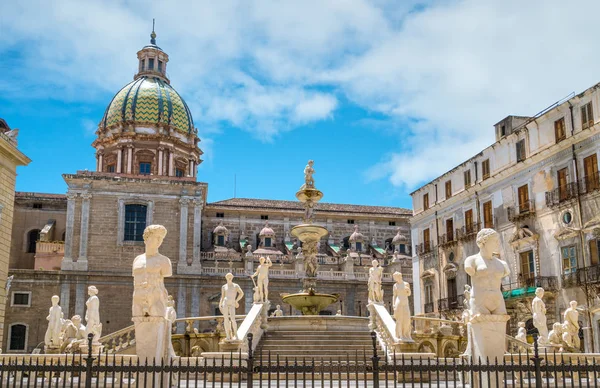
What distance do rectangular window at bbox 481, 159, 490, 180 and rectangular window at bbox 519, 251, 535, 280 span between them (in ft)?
15.0

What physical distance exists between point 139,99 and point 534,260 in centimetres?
3096

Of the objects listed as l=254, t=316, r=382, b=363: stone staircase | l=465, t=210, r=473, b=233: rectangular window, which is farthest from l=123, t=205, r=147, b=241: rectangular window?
l=254, t=316, r=382, b=363: stone staircase

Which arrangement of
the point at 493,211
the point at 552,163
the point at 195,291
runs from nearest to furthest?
the point at 552,163 < the point at 493,211 < the point at 195,291

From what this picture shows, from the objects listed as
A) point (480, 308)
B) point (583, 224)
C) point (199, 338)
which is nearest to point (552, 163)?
point (583, 224)

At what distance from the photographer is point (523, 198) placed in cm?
2886

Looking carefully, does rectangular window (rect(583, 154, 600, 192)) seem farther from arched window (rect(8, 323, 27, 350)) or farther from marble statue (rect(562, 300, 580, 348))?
arched window (rect(8, 323, 27, 350))

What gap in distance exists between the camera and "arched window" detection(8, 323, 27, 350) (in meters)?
36.6

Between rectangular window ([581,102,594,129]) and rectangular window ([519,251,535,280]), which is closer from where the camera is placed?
rectangular window ([581,102,594,129])

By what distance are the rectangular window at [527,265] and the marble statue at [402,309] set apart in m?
12.8

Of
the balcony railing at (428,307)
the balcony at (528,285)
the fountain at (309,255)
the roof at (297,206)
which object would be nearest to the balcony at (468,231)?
the balcony at (528,285)

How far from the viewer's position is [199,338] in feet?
65.4

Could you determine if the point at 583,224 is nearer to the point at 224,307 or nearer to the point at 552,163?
the point at 552,163

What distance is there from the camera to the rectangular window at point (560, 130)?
26.4 m

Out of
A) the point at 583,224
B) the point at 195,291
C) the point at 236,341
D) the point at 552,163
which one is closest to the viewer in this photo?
the point at 236,341
